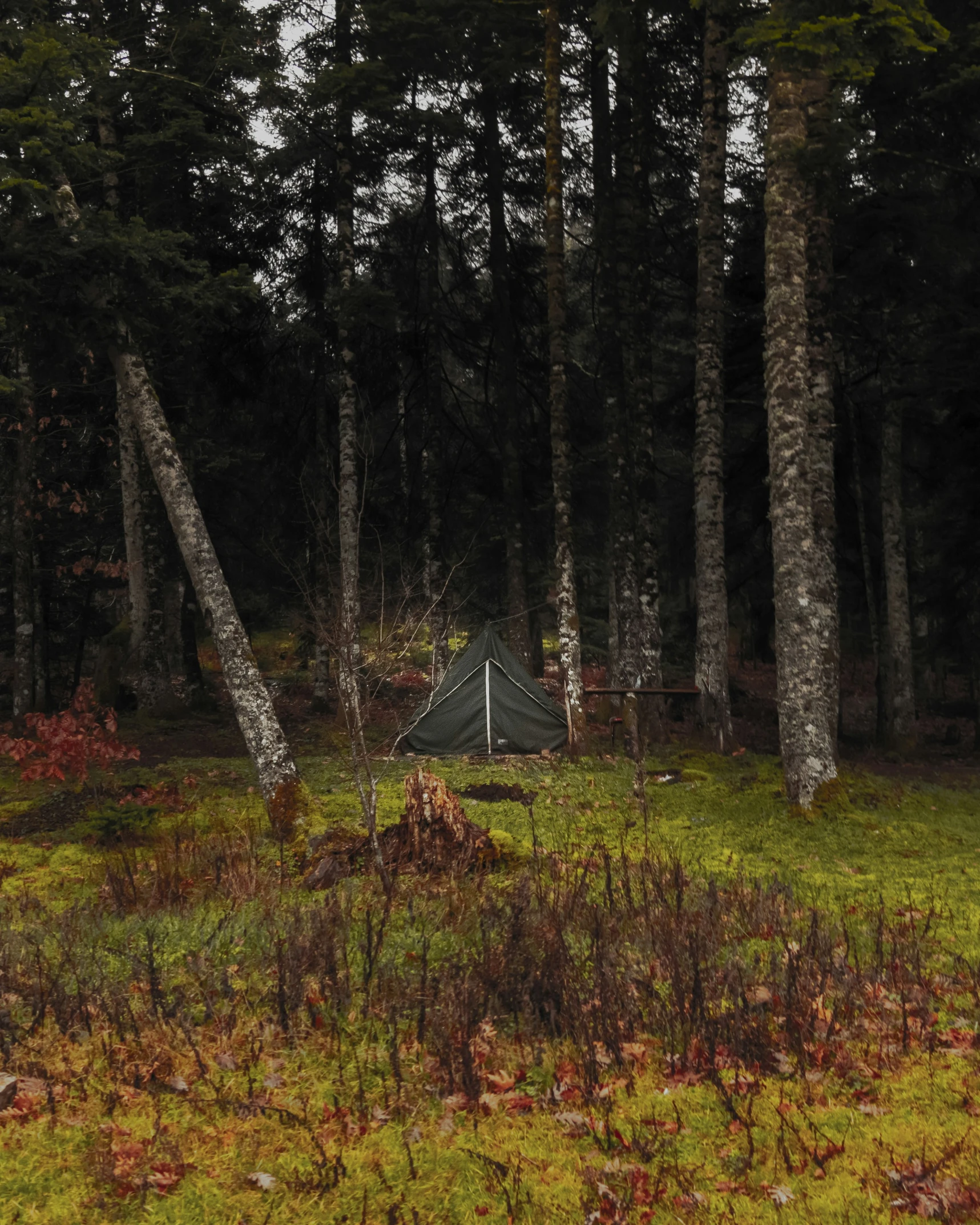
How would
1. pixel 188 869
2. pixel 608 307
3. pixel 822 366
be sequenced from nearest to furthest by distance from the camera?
pixel 188 869 < pixel 822 366 < pixel 608 307

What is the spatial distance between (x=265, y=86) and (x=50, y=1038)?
50.3ft

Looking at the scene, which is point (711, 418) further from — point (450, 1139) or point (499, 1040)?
point (450, 1139)

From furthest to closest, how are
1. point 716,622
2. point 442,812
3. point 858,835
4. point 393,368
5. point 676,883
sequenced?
point 393,368
point 716,622
point 858,835
point 442,812
point 676,883

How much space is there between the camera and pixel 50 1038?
5.27m

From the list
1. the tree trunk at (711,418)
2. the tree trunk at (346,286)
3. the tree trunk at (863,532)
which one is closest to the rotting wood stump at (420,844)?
the tree trunk at (711,418)

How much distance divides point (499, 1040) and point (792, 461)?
7.74 metres

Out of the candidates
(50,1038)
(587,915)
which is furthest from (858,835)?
(50,1038)

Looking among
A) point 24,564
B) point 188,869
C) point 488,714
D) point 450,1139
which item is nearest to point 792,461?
point 488,714

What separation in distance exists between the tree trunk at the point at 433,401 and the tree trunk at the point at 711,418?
7.18 m

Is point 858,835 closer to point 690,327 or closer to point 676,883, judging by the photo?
point 676,883

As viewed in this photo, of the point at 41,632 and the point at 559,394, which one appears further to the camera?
the point at 41,632

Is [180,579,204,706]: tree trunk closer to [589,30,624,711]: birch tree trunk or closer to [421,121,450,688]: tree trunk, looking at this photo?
[421,121,450,688]: tree trunk

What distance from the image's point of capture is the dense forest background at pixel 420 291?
1271cm

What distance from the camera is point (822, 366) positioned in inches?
528
